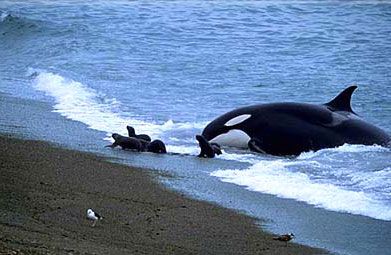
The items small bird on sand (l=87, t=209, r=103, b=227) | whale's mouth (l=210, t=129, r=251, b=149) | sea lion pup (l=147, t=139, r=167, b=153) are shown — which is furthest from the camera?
whale's mouth (l=210, t=129, r=251, b=149)

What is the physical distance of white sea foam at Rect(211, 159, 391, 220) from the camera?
1153cm

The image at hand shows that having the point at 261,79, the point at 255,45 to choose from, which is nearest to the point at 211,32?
the point at 255,45

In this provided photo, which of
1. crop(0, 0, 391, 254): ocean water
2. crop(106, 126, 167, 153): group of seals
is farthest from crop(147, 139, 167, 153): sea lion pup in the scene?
crop(0, 0, 391, 254): ocean water

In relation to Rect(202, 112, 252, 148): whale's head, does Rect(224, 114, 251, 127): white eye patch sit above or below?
above

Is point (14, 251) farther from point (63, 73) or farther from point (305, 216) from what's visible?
point (63, 73)

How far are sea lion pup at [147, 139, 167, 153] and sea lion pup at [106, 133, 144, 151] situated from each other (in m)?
0.19

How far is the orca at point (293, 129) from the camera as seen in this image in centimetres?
1589

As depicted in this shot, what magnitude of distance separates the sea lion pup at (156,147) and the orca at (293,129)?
159 centimetres

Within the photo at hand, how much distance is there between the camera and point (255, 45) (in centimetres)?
3438

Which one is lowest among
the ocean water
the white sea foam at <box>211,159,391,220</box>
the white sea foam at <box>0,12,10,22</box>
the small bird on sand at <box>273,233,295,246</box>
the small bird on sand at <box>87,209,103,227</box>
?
the white sea foam at <box>0,12,10,22</box>

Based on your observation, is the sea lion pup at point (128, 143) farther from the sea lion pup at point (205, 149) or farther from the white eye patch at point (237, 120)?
the white eye patch at point (237, 120)

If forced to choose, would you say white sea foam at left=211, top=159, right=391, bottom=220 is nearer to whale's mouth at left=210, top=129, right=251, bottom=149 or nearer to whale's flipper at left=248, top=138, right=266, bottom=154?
whale's flipper at left=248, top=138, right=266, bottom=154

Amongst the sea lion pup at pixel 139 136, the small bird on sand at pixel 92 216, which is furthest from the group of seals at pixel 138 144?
the small bird on sand at pixel 92 216

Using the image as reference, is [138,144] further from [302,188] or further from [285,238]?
[285,238]
